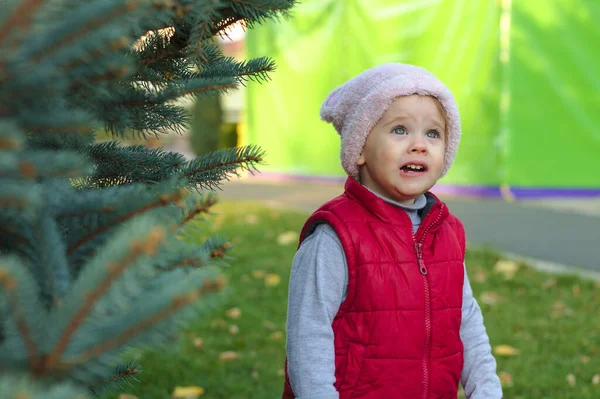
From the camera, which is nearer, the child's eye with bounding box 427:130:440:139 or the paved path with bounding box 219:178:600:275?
the child's eye with bounding box 427:130:440:139

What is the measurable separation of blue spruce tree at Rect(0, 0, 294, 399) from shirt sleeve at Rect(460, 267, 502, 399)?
1168 mm

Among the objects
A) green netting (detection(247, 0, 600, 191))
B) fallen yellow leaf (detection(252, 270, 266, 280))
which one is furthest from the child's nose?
green netting (detection(247, 0, 600, 191))

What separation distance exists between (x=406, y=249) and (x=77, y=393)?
1.36 metres

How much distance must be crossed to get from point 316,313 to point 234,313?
3.03 meters

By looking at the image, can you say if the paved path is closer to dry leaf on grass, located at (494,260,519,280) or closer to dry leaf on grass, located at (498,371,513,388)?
dry leaf on grass, located at (494,260,519,280)

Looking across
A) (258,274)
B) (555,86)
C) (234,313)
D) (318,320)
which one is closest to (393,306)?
(318,320)

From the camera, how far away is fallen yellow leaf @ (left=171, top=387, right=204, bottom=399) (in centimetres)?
361

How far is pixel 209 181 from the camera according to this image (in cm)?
176

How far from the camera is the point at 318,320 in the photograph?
2.04m

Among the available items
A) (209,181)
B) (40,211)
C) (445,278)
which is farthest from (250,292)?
(40,211)

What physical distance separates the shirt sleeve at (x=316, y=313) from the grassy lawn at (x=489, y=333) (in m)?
0.96

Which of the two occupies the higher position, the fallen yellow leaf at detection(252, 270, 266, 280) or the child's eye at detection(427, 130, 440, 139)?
the child's eye at detection(427, 130, 440, 139)

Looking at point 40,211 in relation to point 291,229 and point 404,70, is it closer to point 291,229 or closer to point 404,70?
point 404,70

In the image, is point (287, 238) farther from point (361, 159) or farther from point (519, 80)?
point (361, 159)
